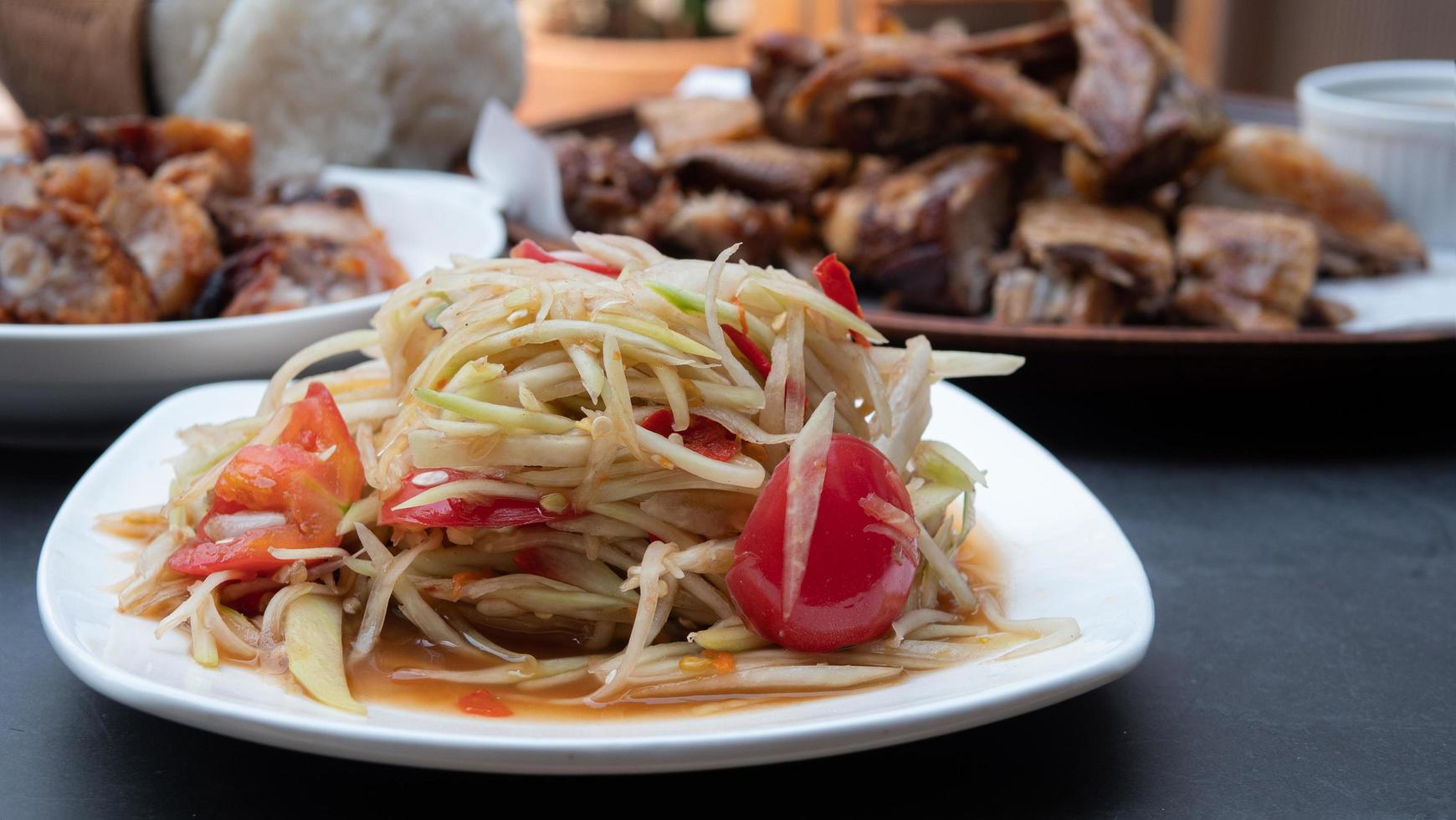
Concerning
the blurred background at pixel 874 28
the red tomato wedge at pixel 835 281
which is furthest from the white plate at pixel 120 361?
the blurred background at pixel 874 28

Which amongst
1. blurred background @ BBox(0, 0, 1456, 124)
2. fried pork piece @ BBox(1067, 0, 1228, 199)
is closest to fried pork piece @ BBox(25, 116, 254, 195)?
fried pork piece @ BBox(1067, 0, 1228, 199)

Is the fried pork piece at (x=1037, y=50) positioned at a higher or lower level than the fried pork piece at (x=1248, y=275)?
higher

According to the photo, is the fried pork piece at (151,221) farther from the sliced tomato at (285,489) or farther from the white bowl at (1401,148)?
the white bowl at (1401,148)

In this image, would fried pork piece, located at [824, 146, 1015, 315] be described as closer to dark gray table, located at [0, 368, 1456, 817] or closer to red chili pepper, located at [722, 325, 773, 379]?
dark gray table, located at [0, 368, 1456, 817]

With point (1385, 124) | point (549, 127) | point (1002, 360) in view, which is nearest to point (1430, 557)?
point (1002, 360)

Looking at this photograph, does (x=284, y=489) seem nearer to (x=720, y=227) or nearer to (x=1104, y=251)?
(x=720, y=227)

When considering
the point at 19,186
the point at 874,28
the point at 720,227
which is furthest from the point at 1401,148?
the point at 19,186
